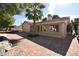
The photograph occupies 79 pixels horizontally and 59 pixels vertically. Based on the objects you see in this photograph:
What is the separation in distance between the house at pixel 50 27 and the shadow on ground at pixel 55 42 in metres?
0.08

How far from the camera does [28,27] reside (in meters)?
3.15

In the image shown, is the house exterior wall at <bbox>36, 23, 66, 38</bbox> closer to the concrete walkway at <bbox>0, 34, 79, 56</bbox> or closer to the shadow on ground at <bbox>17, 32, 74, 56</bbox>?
the shadow on ground at <bbox>17, 32, 74, 56</bbox>

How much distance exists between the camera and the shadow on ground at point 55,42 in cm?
300

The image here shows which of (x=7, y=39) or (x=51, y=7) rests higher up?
(x=51, y=7)

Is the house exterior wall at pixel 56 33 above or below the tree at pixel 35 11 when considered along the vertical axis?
below

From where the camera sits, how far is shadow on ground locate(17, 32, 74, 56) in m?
3.00

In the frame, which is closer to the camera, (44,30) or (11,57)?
(11,57)

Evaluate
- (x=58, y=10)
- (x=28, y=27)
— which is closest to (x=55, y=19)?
(x=58, y=10)

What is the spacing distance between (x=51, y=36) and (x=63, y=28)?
0.27m

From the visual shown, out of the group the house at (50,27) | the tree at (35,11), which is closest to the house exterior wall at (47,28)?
the house at (50,27)

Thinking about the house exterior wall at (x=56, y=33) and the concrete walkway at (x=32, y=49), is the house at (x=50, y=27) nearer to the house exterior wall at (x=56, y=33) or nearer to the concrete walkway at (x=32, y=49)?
the house exterior wall at (x=56, y=33)

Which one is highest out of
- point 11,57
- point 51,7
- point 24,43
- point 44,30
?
point 51,7

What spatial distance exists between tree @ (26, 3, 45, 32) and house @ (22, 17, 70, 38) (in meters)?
0.11

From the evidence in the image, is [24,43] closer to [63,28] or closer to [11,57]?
[11,57]
